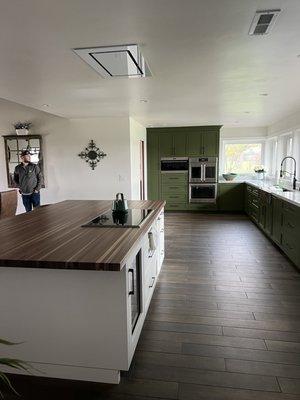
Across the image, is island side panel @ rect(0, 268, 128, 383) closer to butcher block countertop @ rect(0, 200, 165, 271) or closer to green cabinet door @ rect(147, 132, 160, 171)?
butcher block countertop @ rect(0, 200, 165, 271)

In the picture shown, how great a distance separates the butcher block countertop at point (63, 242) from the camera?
1.55 metres

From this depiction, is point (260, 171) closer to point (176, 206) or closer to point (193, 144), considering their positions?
point (193, 144)

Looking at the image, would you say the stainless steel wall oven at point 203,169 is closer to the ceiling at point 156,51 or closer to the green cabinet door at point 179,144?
the green cabinet door at point 179,144

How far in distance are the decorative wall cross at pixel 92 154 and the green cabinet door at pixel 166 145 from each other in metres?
2.35

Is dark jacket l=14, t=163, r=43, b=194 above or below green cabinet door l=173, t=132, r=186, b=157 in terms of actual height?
below

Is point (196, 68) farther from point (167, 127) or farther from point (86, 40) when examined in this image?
point (167, 127)

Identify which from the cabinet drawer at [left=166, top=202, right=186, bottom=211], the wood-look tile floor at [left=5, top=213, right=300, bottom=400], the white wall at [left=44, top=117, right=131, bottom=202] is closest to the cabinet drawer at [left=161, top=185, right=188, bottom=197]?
the cabinet drawer at [left=166, top=202, right=186, bottom=211]

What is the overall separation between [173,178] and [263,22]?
5.96m

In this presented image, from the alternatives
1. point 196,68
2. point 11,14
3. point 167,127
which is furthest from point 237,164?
point 11,14

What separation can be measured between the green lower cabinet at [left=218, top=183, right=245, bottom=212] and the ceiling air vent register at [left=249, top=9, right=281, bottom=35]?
5667 mm

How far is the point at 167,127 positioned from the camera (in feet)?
25.2

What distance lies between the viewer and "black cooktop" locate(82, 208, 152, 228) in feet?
7.72

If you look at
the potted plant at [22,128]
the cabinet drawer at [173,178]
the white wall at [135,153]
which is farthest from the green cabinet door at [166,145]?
the potted plant at [22,128]

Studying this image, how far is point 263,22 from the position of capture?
6.07 feet
